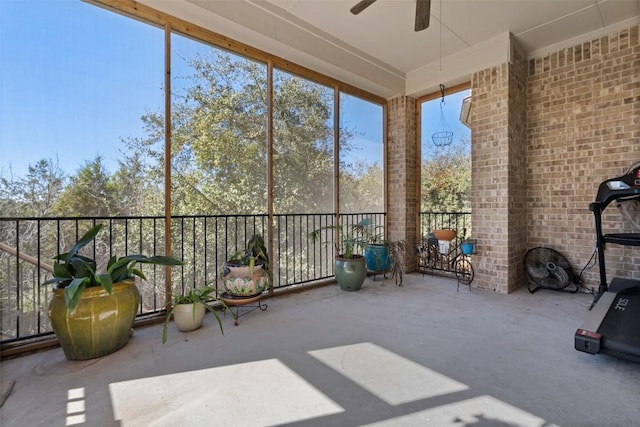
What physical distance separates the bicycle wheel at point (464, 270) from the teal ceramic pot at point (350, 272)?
149 centimetres

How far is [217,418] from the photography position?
1499mm

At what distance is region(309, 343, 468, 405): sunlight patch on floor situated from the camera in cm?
168

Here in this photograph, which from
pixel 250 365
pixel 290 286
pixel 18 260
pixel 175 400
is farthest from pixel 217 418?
pixel 290 286

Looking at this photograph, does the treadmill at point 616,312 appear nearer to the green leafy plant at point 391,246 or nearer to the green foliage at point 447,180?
the green foliage at point 447,180

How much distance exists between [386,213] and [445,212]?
0.94 meters

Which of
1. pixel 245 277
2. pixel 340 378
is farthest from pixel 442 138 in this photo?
pixel 340 378

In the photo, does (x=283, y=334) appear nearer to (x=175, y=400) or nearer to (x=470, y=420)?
(x=175, y=400)

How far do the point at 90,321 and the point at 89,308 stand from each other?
3.6 inches

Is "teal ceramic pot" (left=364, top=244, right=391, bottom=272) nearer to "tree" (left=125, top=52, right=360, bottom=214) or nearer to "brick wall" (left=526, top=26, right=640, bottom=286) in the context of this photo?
"tree" (left=125, top=52, right=360, bottom=214)

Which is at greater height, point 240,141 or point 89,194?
point 240,141

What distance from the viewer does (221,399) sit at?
64.8 inches

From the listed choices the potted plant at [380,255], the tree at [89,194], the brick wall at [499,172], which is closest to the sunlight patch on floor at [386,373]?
the potted plant at [380,255]

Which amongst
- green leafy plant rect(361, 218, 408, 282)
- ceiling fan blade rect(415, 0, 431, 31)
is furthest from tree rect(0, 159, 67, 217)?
green leafy plant rect(361, 218, 408, 282)

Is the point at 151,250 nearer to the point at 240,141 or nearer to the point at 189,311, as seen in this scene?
the point at 189,311
